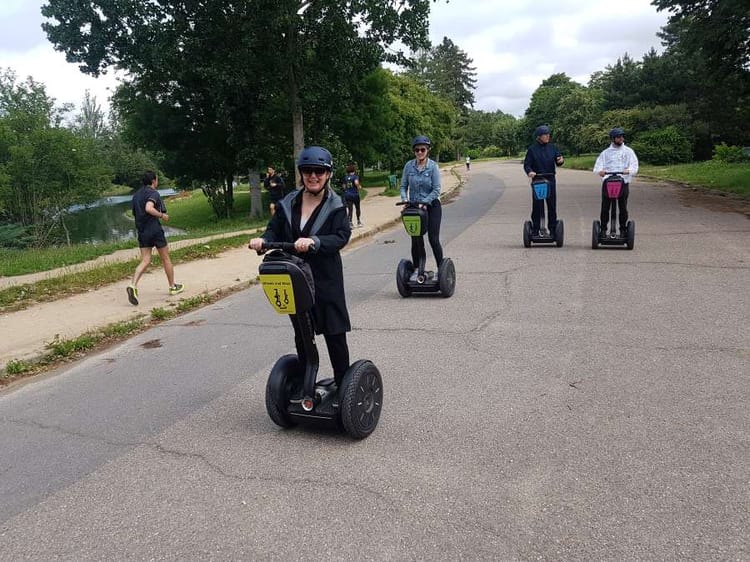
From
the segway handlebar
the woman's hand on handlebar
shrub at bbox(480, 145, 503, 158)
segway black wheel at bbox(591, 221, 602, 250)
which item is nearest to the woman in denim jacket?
segway black wheel at bbox(591, 221, 602, 250)

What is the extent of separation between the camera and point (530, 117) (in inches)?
3558

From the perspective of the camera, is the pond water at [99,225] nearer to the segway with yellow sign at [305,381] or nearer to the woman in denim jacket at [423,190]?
the woman in denim jacket at [423,190]

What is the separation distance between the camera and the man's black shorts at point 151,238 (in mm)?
9133

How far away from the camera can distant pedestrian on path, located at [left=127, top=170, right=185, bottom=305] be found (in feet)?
29.1

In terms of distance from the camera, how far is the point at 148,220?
913 cm

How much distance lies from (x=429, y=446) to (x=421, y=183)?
15.6 feet

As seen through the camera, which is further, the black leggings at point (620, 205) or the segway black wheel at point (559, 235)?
the segway black wheel at point (559, 235)

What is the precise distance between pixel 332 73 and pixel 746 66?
44.6 ft

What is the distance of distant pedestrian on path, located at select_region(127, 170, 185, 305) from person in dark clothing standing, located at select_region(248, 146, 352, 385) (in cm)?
545

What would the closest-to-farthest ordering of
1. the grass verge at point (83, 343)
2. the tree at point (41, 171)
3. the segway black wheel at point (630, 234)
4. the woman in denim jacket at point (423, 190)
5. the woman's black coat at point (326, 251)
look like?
the woman's black coat at point (326, 251)
the grass verge at point (83, 343)
the woman in denim jacket at point (423, 190)
the segway black wheel at point (630, 234)
the tree at point (41, 171)

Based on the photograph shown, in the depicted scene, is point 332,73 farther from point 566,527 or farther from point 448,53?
point 448,53

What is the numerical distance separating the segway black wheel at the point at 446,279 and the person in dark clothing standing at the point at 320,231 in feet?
13.4

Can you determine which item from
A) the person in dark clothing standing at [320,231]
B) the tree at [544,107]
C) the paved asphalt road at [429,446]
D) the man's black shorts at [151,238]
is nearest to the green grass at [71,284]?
the man's black shorts at [151,238]

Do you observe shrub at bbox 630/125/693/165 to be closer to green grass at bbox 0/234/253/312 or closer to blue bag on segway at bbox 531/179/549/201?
blue bag on segway at bbox 531/179/549/201
